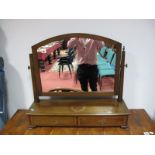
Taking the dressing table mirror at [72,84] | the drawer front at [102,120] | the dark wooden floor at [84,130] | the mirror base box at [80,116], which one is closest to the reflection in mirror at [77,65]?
the dressing table mirror at [72,84]

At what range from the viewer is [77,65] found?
1.84m

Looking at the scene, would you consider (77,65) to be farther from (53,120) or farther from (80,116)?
(53,120)

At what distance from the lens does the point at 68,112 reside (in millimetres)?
1800

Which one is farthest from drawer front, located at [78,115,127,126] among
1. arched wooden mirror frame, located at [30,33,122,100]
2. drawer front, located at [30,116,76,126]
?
arched wooden mirror frame, located at [30,33,122,100]

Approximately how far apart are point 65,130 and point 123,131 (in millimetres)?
612

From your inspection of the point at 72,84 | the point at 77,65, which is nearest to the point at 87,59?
the point at 77,65

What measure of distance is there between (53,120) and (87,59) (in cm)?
76

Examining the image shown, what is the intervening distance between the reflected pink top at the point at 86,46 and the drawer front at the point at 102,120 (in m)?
0.62

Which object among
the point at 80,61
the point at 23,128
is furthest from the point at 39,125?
the point at 80,61

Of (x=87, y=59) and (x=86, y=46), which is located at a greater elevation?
(x=86, y=46)

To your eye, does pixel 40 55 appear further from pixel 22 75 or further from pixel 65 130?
pixel 65 130

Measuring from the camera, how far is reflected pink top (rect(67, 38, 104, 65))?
1.76 m

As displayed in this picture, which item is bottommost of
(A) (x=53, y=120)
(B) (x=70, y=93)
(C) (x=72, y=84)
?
(A) (x=53, y=120)

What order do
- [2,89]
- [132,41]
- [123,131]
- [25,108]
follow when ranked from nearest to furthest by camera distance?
[123,131] → [132,41] → [2,89] → [25,108]
